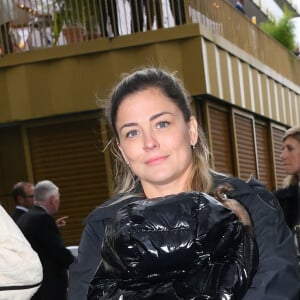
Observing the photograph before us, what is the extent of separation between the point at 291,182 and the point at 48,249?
2320 millimetres

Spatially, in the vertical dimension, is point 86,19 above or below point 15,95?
above

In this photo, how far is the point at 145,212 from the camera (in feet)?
5.59

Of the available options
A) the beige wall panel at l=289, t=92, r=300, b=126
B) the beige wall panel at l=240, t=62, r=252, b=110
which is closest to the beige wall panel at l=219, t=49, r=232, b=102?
the beige wall panel at l=240, t=62, r=252, b=110

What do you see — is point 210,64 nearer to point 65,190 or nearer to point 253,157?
point 65,190

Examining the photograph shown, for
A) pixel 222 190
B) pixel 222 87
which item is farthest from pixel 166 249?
pixel 222 87

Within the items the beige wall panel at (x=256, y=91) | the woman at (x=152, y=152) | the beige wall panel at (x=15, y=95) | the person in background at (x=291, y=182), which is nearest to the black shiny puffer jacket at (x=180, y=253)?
the woman at (x=152, y=152)

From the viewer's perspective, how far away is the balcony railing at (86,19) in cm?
904

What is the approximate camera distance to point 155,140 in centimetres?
199

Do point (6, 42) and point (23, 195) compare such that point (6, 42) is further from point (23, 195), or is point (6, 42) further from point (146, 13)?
point (23, 195)

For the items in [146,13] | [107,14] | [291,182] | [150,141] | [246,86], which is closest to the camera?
[150,141]

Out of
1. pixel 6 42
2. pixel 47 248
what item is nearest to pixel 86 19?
pixel 6 42

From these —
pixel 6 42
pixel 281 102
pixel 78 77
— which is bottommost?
pixel 281 102

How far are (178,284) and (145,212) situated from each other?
0.19m

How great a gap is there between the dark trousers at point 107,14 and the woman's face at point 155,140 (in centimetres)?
717
